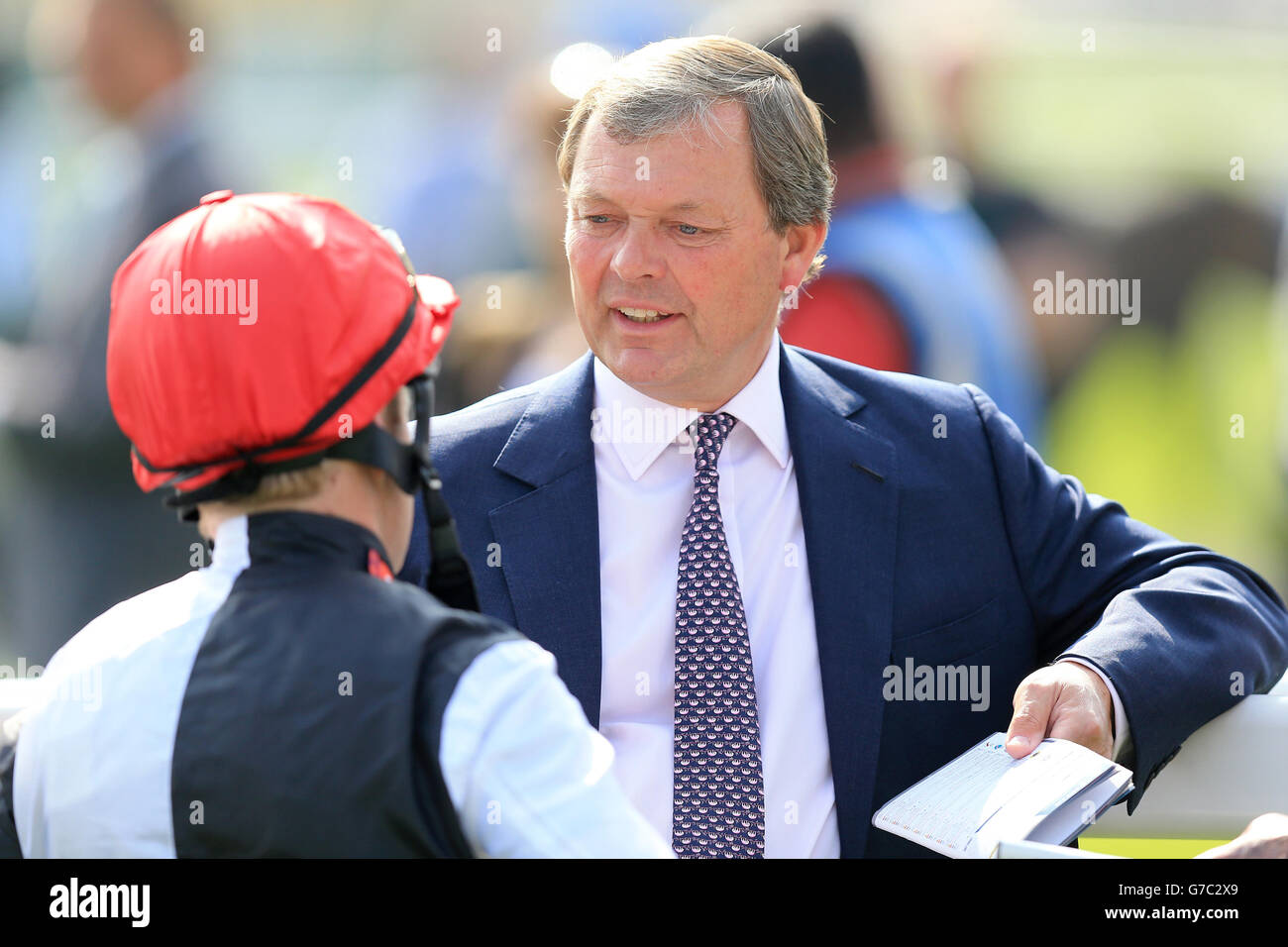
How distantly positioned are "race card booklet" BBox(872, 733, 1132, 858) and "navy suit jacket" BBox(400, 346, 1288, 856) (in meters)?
0.29

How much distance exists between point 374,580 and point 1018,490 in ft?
4.76

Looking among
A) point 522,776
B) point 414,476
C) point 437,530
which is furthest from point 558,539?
point 522,776

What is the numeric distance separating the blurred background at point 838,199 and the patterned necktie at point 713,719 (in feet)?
4.74

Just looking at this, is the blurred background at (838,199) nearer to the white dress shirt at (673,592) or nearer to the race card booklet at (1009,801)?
the white dress shirt at (673,592)

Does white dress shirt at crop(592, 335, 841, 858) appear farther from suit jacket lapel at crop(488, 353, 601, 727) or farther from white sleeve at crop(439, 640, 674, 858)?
white sleeve at crop(439, 640, 674, 858)

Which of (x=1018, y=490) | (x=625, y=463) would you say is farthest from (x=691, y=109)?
(x=1018, y=490)

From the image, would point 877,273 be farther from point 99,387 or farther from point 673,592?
point 99,387

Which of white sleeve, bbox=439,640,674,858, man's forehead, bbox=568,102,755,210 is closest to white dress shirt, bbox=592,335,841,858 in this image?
man's forehead, bbox=568,102,755,210

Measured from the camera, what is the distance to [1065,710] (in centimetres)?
224

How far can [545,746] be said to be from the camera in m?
1.46

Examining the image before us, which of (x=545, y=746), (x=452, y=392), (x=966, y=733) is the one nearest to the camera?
(x=545, y=746)
